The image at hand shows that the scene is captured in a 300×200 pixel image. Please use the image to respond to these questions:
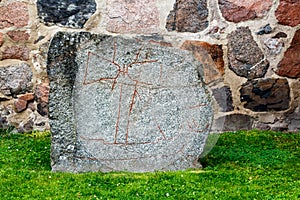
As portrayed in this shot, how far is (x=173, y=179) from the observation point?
4.46 meters

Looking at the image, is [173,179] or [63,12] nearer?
[173,179]

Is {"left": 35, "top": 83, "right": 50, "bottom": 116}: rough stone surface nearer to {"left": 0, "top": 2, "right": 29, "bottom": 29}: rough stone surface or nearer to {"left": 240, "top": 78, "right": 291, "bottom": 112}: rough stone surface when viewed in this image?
{"left": 0, "top": 2, "right": 29, "bottom": 29}: rough stone surface

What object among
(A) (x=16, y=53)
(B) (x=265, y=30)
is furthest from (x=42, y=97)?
(B) (x=265, y=30)

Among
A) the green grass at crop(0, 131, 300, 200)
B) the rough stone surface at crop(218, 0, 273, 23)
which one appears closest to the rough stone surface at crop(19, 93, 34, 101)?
the green grass at crop(0, 131, 300, 200)

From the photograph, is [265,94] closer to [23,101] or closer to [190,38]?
[190,38]

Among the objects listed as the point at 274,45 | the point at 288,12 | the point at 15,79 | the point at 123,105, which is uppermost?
the point at 288,12

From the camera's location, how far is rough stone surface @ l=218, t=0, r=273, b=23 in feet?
20.0

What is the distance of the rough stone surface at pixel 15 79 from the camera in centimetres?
617

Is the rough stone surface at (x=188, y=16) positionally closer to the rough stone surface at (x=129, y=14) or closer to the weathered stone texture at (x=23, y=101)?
the rough stone surface at (x=129, y=14)

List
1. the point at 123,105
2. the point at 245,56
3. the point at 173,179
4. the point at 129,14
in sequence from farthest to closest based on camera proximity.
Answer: the point at 245,56, the point at 129,14, the point at 123,105, the point at 173,179

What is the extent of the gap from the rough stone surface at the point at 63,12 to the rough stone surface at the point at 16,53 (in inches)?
14.2

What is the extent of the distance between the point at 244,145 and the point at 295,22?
1.44m

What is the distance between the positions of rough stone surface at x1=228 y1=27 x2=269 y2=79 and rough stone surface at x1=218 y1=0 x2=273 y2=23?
0.14 m

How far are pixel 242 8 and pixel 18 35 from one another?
2267mm
